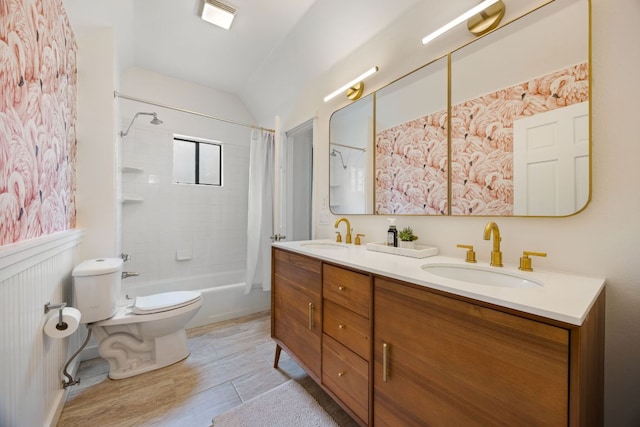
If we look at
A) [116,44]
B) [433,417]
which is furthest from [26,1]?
[433,417]

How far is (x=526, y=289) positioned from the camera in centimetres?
72

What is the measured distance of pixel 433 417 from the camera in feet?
2.59

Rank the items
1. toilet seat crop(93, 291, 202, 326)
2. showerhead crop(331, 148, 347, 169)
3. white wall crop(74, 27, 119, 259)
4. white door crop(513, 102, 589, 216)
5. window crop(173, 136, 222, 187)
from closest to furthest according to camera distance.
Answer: white door crop(513, 102, 589, 216), toilet seat crop(93, 291, 202, 326), white wall crop(74, 27, 119, 259), showerhead crop(331, 148, 347, 169), window crop(173, 136, 222, 187)

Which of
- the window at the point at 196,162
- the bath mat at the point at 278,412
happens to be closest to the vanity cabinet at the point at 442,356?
the bath mat at the point at 278,412

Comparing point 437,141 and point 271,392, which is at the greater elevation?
point 437,141

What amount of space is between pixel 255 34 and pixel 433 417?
8.92ft

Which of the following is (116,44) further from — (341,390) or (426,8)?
(341,390)

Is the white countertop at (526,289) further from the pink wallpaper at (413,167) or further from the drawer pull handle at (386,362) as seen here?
the pink wallpaper at (413,167)

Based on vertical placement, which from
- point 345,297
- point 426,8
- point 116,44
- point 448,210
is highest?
point 116,44

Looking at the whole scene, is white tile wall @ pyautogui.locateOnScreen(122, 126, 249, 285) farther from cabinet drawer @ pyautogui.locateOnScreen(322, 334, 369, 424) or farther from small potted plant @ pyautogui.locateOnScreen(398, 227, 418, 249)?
small potted plant @ pyautogui.locateOnScreen(398, 227, 418, 249)

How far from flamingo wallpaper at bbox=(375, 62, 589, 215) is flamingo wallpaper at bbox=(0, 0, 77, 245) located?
5.57ft

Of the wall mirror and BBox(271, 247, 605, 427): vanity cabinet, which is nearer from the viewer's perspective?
BBox(271, 247, 605, 427): vanity cabinet

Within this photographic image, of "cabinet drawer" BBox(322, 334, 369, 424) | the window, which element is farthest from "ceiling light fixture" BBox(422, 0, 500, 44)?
the window

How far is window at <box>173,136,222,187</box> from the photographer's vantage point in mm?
2943
